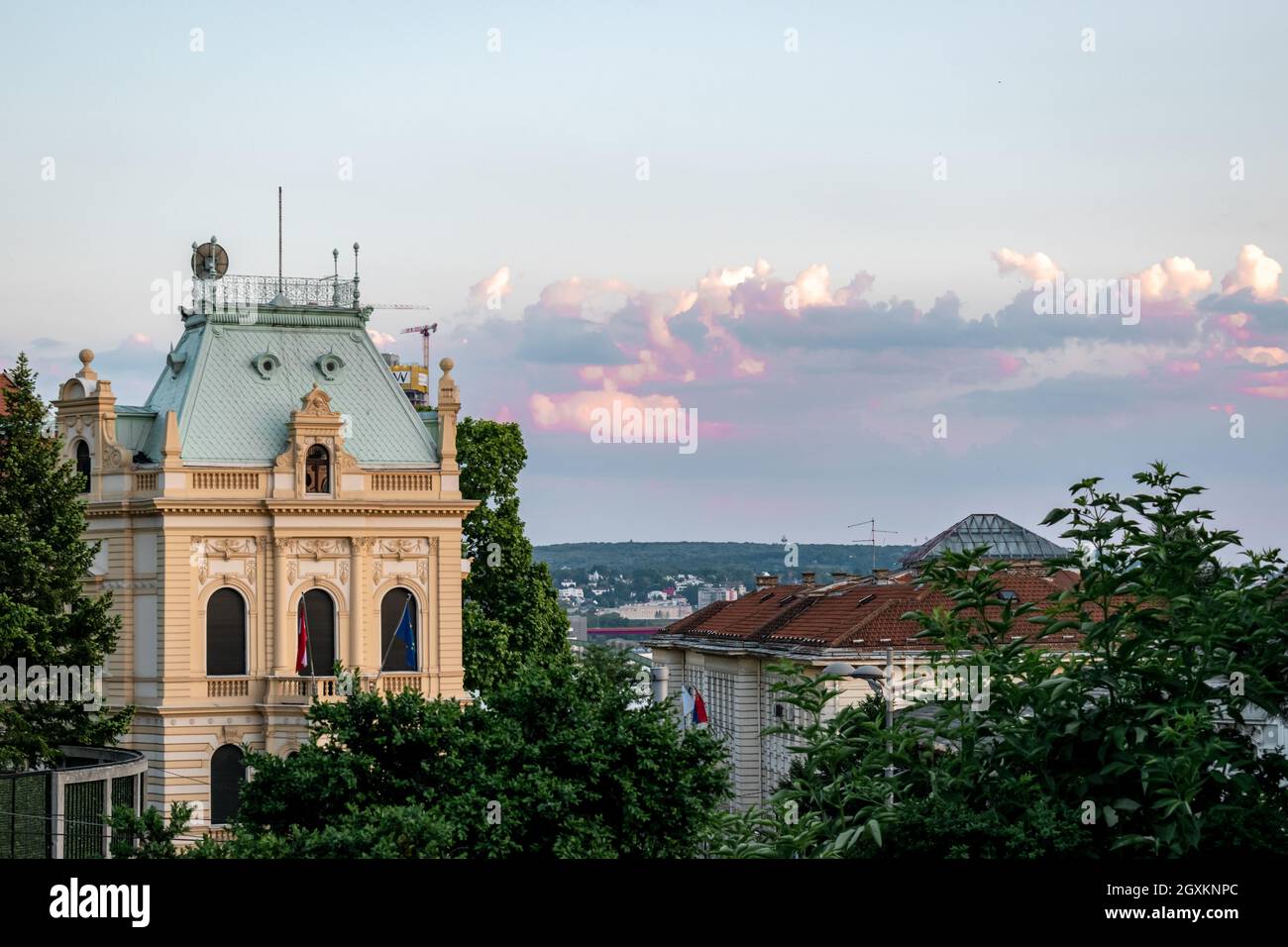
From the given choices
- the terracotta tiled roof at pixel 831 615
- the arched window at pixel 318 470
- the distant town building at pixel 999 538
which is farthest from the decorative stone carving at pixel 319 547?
the distant town building at pixel 999 538

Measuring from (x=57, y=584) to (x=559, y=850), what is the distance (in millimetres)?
18906

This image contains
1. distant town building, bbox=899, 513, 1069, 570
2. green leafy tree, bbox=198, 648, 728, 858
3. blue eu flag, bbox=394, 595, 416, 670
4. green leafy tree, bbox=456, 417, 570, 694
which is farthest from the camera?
distant town building, bbox=899, 513, 1069, 570

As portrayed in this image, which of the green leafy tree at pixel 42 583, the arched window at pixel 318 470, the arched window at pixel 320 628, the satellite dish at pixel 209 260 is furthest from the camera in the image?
the satellite dish at pixel 209 260

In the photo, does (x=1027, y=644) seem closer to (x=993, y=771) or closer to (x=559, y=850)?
(x=993, y=771)

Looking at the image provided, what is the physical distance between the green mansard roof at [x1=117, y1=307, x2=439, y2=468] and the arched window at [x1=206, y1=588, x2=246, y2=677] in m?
A: 3.91

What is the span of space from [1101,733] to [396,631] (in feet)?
126

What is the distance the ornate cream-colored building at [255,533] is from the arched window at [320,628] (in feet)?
0.13

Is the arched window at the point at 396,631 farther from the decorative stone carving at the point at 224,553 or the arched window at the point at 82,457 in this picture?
the arched window at the point at 82,457

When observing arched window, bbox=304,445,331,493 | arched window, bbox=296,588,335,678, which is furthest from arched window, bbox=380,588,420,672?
arched window, bbox=304,445,331,493

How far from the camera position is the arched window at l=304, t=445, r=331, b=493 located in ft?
197

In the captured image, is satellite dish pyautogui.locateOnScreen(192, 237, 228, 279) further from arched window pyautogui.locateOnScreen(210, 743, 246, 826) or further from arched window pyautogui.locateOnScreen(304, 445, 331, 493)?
arched window pyautogui.locateOnScreen(210, 743, 246, 826)

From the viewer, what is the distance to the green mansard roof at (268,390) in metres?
60.2
